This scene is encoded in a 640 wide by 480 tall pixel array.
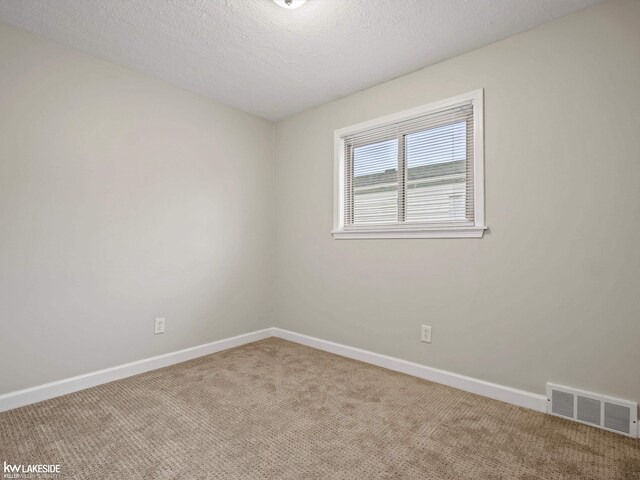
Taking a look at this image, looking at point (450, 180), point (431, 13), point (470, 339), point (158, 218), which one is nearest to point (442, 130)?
point (450, 180)

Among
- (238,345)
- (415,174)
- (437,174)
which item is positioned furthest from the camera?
(238,345)

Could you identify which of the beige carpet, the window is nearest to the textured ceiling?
the window

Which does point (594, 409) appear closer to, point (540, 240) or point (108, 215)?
point (540, 240)

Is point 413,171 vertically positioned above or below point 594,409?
above

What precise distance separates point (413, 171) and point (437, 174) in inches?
8.1

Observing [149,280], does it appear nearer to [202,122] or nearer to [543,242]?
[202,122]

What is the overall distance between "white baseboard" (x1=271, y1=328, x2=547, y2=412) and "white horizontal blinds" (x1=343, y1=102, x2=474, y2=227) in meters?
1.11

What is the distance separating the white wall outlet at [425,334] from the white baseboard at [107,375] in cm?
174

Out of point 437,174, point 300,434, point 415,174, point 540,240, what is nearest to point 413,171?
point 415,174

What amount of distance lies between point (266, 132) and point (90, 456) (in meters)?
3.05

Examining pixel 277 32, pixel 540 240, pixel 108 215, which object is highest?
pixel 277 32

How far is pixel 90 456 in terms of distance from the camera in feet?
5.04

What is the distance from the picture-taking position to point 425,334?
2498 mm

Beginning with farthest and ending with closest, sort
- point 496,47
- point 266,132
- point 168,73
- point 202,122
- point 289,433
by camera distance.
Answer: point 266,132 → point 202,122 → point 168,73 → point 496,47 → point 289,433
